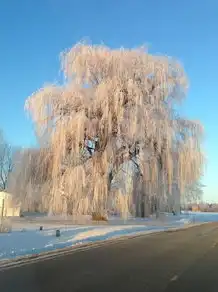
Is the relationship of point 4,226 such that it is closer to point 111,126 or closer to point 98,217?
point 98,217

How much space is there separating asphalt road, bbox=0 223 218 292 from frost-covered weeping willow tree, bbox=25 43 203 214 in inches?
704

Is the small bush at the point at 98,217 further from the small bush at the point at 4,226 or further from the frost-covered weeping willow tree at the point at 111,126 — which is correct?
the small bush at the point at 4,226

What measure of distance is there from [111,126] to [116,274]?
78.4 feet

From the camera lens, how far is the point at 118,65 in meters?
35.4

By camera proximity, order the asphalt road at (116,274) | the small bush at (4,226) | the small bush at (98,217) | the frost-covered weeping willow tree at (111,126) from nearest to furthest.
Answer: the asphalt road at (116,274)
the small bush at (4,226)
the frost-covered weeping willow tree at (111,126)
the small bush at (98,217)

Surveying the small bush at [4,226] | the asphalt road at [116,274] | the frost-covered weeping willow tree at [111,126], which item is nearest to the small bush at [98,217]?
the frost-covered weeping willow tree at [111,126]

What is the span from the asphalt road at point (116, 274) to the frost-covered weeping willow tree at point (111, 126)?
17892 millimetres

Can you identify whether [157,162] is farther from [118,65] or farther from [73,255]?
[73,255]

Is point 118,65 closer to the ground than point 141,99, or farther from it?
farther from it

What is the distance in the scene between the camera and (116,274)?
11.3 meters

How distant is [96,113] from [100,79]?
9.45 feet

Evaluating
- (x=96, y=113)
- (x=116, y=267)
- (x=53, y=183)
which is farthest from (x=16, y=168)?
(x=116, y=267)

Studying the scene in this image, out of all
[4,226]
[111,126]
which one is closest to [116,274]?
[4,226]

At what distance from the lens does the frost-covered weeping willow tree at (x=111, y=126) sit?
34.0m
